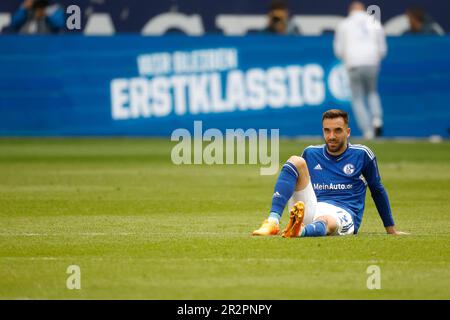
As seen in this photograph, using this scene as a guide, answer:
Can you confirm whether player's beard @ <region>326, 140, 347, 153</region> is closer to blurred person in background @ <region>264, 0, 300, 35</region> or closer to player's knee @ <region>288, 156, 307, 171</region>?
player's knee @ <region>288, 156, 307, 171</region>

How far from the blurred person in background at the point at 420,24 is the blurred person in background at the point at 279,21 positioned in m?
2.47

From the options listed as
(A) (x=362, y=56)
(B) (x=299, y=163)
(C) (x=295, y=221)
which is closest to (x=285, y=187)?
(B) (x=299, y=163)

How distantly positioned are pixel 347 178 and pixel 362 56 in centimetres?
1374

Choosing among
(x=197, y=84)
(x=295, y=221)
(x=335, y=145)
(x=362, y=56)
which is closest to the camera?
(x=295, y=221)

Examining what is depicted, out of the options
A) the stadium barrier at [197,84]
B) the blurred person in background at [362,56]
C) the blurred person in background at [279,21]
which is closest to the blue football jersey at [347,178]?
the blurred person in background at [362,56]

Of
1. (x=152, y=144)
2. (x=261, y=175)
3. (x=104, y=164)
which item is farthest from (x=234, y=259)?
(x=152, y=144)

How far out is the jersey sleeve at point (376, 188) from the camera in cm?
1116

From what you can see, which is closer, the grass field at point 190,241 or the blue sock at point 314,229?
the grass field at point 190,241

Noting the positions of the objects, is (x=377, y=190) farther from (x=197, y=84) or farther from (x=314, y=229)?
(x=197, y=84)

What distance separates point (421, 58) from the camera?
25938 millimetres

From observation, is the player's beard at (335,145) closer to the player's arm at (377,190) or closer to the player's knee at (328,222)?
the player's arm at (377,190)

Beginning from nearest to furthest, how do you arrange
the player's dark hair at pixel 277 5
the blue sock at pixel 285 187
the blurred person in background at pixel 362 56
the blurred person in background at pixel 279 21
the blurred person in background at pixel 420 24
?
1. the blue sock at pixel 285 187
2. the blurred person in background at pixel 362 56
3. the blurred person in background at pixel 279 21
4. the player's dark hair at pixel 277 5
5. the blurred person in background at pixel 420 24

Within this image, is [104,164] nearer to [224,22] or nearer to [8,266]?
[224,22]

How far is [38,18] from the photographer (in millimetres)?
25812
